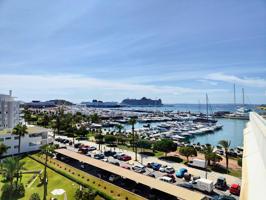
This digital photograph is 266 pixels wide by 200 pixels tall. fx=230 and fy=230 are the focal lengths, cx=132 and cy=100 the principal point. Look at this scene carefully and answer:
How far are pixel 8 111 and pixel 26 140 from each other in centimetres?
3659

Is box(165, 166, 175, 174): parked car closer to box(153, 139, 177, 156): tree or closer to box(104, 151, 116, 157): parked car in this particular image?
box(153, 139, 177, 156): tree

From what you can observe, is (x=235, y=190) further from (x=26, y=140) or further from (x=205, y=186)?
(x=26, y=140)

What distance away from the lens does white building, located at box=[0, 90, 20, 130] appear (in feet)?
288

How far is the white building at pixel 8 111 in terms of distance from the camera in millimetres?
87688

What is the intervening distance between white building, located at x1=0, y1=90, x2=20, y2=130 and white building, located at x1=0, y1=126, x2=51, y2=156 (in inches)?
1161

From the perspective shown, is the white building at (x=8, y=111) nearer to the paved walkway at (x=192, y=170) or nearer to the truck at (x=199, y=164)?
the paved walkway at (x=192, y=170)

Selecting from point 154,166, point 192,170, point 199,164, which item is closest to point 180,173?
point 192,170

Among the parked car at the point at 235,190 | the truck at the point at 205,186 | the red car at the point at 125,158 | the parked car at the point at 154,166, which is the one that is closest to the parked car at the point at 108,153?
Answer: the red car at the point at 125,158

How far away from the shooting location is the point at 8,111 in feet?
296

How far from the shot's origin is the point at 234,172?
4494 cm

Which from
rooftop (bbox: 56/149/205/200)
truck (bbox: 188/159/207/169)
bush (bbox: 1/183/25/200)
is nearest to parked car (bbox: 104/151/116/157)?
rooftop (bbox: 56/149/205/200)

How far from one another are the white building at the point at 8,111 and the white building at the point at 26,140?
29.5 metres

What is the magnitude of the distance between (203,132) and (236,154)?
2166 inches

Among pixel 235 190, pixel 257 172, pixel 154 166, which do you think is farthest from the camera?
pixel 154 166
